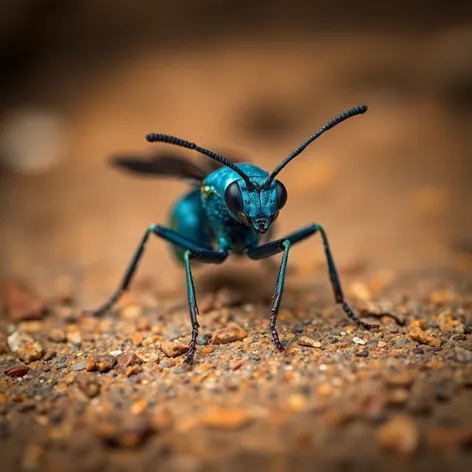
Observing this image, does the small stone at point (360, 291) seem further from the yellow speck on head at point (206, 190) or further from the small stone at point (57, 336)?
the small stone at point (57, 336)

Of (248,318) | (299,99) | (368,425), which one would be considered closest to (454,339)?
(368,425)

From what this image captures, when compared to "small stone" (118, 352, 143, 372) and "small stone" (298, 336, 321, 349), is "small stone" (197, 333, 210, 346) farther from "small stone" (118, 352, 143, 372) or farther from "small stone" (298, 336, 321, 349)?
"small stone" (298, 336, 321, 349)

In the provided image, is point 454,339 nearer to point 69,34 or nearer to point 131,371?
point 131,371

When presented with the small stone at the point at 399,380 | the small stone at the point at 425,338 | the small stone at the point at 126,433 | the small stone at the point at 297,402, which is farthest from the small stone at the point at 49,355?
the small stone at the point at 425,338

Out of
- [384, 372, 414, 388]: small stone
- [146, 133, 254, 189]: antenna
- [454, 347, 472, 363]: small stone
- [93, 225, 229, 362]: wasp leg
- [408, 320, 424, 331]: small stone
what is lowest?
[384, 372, 414, 388]: small stone

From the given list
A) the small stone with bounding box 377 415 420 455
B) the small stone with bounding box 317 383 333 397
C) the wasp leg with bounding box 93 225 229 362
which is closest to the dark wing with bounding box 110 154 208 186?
the wasp leg with bounding box 93 225 229 362

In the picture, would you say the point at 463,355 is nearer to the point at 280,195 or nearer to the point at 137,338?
the point at 280,195
